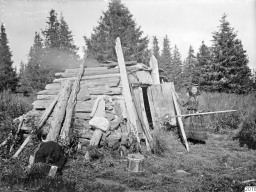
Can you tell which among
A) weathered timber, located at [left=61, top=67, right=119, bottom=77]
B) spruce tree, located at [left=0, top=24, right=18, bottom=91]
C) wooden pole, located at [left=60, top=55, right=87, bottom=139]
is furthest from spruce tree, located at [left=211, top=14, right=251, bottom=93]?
spruce tree, located at [left=0, top=24, right=18, bottom=91]

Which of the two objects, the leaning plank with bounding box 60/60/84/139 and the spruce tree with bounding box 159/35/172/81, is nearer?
the leaning plank with bounding box 60/60/84/139

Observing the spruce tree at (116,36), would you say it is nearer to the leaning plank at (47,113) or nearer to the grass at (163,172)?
the leaning plank at (47,113)

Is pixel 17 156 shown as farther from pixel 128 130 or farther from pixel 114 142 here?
pixel 128 130

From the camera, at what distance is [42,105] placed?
8523mm

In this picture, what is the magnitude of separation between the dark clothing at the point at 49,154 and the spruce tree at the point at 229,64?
2059 cm

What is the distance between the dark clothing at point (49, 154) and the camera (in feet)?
16.6

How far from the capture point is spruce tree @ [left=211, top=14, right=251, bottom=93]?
21658mm

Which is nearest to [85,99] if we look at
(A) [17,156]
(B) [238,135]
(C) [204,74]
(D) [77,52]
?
(A) [17,156]

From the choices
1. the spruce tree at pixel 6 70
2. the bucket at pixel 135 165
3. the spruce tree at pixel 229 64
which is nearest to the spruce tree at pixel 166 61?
the spruce tree at pixel 229 64

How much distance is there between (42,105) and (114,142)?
3.70 metres

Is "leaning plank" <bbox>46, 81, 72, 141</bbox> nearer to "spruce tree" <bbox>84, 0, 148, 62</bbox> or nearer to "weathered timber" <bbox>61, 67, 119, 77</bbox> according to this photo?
"weathered timber" <bbox>61, 67, 119, 77</bbox>

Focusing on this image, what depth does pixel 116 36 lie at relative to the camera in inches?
922

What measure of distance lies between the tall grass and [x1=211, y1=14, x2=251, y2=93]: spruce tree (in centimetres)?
691

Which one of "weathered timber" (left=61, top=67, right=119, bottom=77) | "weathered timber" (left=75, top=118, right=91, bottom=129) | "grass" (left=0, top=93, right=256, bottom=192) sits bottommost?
"grass" (left=0, top=93, right=256, bottom=192)
